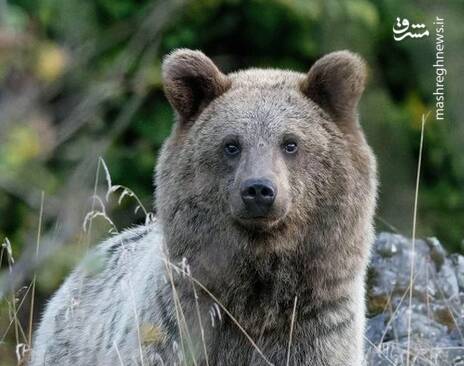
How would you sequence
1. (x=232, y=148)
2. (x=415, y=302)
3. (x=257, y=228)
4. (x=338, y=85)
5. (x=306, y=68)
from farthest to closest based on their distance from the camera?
(x=306, y=68)
(x=415, y=302)
(x=338, y=85)
(x=232, y=148)
(x=257, y=228)

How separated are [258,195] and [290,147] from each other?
507 millimetres

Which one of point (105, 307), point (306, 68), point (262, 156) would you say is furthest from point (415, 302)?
point (306, 68)

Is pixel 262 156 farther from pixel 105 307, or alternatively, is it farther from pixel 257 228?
pixel 105 307

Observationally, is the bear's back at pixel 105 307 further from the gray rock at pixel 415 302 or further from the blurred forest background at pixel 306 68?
the gray rock at pixel 415 302

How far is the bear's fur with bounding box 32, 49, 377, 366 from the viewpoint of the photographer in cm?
498

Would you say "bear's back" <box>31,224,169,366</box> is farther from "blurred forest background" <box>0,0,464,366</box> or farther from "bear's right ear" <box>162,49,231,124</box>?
"blurred forest background" <box>0,0,464,366</box>

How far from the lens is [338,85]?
5363 mm

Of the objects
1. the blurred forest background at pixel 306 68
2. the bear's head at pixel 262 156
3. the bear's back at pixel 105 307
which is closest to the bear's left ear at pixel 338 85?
the bear's head at pixel 262 156

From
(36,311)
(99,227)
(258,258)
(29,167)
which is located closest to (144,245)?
(99,227)

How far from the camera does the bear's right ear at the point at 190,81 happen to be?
538 centimetres

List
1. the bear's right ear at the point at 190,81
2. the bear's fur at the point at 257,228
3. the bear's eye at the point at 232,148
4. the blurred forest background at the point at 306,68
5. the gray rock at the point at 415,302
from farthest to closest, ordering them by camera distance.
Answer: the blurred forest background at the point at 306,68, the gray rock at the point at 415,302, the bear's right ear at the point at 190,81, the bear's eye at the point at 232,148, the bear's fur at the point at 257,228

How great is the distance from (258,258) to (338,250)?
37 centimetres

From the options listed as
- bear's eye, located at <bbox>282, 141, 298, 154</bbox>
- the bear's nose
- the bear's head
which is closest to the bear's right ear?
the bear's head

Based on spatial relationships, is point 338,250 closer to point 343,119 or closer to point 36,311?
point 343,119
